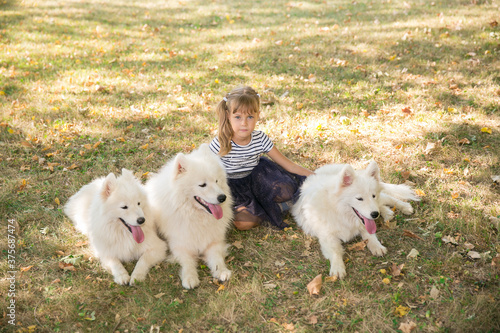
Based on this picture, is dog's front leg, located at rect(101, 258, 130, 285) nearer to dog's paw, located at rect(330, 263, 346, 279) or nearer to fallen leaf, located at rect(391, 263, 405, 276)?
dog's paw, located at rect(330, 263, 346, 279)

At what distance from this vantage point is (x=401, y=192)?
3.95 meters

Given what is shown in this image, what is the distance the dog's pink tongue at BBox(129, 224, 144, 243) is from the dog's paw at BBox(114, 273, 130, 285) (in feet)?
1.06

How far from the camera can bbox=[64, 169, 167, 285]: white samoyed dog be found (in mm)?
2982

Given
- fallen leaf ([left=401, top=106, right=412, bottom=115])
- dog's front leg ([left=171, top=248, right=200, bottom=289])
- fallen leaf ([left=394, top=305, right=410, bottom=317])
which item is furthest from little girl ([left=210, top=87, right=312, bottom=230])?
fallen leaf ([left=401, top=106, right=412, bottom=115])

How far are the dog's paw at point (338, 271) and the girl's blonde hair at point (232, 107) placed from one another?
1.65 m

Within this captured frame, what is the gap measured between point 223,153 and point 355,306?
6.64ft

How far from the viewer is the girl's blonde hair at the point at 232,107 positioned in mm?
3711

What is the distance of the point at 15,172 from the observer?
15.0ft

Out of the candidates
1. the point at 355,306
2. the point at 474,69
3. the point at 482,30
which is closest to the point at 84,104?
the point at 355,306

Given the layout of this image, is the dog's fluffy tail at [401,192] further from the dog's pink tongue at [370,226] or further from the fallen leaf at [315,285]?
the fallen leaf at [315,285]

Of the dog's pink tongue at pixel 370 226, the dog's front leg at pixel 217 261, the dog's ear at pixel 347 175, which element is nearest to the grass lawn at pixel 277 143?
the dog's front leg at pixel 217 261

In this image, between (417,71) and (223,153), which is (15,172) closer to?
(223,153)

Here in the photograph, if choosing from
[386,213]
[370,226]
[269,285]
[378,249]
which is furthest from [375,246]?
[269,285]

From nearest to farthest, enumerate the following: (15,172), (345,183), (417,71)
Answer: (345,183)
(15,172)
(417,71)
